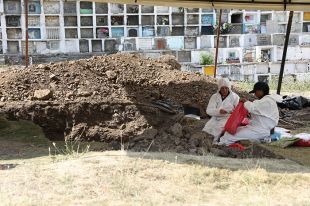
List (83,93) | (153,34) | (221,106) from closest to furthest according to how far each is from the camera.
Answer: (221,106), (83,93), (153,34)

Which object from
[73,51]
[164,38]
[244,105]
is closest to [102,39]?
[73,51]

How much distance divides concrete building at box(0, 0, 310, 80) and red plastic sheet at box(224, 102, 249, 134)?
8397mm

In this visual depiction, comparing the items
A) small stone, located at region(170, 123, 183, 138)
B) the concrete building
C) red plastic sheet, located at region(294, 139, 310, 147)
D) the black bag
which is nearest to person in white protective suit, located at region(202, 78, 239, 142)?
small stone, located at region(170, 123, 183, 138)

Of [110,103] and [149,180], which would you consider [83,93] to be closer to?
[110,103]

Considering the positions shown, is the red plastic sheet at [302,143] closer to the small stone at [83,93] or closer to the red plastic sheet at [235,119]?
the red plastic sheet at [235,119]

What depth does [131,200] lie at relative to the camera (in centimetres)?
375

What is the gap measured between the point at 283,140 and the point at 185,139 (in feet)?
4.04

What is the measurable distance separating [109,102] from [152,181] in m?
3.21

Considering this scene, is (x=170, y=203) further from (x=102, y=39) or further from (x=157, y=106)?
(x=102, y=39)

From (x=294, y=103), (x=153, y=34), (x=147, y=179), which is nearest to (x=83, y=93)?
(x=147, y=179)

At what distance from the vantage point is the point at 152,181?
4305 mm

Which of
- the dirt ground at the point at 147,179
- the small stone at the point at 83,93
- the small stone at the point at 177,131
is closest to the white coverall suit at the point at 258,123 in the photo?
the small stone at the point at 177,131

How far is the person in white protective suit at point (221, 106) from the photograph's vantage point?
6.46 meters

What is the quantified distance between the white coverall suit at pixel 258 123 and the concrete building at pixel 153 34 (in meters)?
8.37
